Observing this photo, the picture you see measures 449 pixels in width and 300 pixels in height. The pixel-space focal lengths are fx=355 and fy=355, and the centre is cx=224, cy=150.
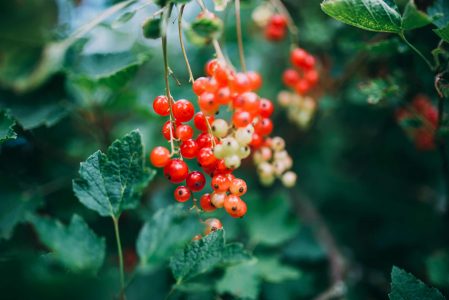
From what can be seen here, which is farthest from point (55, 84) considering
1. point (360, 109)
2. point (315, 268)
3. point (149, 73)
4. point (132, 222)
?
point (360, 109)

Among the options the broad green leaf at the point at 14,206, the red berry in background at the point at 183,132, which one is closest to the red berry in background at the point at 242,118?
the red berry in background at the point at 183,132

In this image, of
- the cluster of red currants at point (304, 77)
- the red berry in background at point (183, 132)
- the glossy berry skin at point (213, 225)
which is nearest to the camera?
the red berry in background at point (183, 132)

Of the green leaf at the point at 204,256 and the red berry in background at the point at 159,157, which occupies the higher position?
the red berry in background at the point at 159,157

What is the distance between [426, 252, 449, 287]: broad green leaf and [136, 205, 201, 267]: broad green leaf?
117 centimetres

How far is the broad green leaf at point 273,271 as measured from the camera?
1.74m

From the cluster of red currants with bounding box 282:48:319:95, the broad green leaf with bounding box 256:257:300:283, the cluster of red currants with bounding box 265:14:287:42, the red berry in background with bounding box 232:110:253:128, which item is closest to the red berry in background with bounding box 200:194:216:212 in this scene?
the red berry in background with bounding box 232:110:253:128

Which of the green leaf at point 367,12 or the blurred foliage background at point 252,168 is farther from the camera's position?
the blurred foliage background at point 252,168

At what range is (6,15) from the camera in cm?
247

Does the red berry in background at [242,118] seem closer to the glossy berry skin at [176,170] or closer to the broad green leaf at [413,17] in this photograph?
the glossy berry skin at [176,170]

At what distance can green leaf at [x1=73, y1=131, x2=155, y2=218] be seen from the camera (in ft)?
4.13

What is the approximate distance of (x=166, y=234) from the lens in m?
1.43

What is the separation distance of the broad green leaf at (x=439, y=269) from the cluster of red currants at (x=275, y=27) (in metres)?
1.51

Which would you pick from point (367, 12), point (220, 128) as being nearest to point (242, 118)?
point (220, 128)

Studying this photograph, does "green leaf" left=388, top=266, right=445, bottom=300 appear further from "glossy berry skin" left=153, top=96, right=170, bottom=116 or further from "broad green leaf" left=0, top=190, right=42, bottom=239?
"broad green leaf" left=0, top=190, right=42, bottom=239
